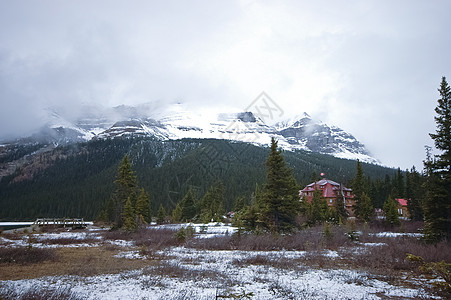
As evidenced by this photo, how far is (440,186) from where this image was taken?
19.5 meters

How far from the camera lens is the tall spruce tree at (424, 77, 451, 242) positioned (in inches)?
758

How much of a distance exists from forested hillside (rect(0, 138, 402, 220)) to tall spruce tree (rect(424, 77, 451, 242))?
204 feet

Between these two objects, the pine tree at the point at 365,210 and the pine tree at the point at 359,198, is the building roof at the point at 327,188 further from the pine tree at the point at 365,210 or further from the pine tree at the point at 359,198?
the pine tree at the point at 365,210

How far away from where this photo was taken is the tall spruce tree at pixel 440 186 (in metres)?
19.2

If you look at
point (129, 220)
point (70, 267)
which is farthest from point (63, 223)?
point (70, 267)

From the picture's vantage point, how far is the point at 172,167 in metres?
151

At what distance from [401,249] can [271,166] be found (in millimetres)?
12761

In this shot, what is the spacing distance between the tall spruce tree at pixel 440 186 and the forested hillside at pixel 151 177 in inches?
2452

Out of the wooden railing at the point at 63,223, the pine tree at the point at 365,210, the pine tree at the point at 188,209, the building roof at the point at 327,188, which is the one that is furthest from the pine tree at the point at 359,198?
the wooden railing at the point at 63,223

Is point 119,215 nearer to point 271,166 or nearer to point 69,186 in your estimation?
point 271,166

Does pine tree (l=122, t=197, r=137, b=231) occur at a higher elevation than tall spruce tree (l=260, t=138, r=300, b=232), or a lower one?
lower

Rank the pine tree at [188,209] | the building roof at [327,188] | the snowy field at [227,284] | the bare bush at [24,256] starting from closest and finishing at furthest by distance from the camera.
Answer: the snowy field at [227,284], the bare bush at [24,256], the pine tree at [188,209], the building roof at [327,188]

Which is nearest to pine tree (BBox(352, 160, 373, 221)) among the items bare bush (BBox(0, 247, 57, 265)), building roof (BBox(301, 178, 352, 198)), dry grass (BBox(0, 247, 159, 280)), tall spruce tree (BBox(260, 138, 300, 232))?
building roof (BBox(301, 178, 352, 198))

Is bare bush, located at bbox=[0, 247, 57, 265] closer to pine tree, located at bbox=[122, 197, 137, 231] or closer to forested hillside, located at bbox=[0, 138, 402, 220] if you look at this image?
pine tree, located at bbox=[122, 197, 137, 231]
